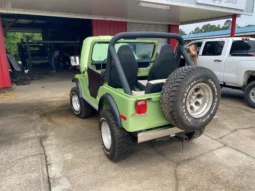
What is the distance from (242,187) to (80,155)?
233cm

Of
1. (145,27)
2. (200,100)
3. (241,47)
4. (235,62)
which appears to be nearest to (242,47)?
(241,47)

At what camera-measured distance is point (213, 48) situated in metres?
6.41

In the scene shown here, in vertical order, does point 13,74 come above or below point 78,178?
above

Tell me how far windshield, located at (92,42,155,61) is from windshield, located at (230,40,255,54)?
2.86 m

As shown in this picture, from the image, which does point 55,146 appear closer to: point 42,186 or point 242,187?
point 42,186

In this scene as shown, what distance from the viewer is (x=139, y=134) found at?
2500 mm

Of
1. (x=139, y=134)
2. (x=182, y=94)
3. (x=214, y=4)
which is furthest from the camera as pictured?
(x=214, y=4)

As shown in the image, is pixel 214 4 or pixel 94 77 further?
pixel 214 4

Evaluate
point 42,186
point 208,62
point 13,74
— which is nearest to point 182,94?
point 42,186

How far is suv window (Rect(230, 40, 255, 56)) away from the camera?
→ 569 cm

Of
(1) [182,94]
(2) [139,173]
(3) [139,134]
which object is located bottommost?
(2) [139,173]

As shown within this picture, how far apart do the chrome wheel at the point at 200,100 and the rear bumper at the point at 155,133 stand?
39 centimetres

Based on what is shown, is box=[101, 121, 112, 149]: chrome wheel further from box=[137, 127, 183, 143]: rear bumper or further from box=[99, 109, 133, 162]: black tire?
box=[137, 127, 183, 143]: rear bumper

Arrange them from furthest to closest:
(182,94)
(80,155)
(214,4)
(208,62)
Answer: (214,4) → (208,62) → (80,155) → (182,94)
